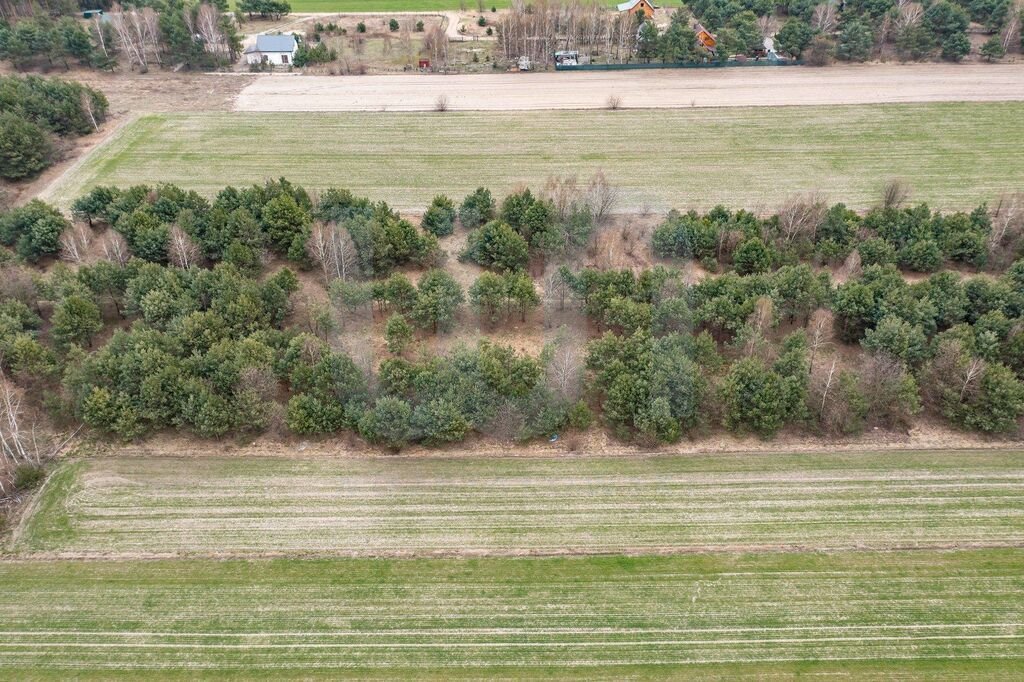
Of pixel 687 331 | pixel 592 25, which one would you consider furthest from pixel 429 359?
pixel 592 25

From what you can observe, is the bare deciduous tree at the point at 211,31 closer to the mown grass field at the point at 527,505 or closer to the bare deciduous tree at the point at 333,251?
the bare deciduous tree at the point at 333,251

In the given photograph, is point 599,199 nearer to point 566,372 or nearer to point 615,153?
point 615,153

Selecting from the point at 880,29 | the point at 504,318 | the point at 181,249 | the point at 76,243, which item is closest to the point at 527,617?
the point at 504,318

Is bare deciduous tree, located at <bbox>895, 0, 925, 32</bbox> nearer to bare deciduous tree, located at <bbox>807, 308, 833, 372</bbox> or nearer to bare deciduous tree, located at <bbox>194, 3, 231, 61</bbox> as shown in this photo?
bare deciduous tree, located at <bbox>807, 308, 833, 372</bbox>

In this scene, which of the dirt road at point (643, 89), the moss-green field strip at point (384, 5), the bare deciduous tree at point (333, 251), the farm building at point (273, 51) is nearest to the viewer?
the bare deciduous tree at point (333, 251)

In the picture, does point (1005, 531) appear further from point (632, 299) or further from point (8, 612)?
point (8, 612)

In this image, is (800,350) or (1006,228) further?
(1006,228)

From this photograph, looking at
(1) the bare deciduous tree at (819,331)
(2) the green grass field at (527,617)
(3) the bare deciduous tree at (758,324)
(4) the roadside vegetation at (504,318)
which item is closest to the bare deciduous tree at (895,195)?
(4) the roadside vegetation at (504,318)

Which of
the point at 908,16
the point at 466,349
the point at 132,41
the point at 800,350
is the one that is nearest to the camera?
the point at 800,350
